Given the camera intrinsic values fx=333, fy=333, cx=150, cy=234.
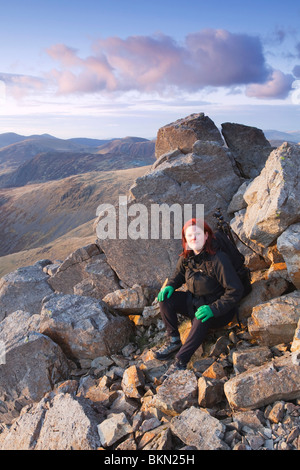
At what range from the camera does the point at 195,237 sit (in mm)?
6562

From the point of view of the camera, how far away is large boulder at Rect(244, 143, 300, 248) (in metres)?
6.85

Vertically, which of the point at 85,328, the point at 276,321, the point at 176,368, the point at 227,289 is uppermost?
the point at 227,289

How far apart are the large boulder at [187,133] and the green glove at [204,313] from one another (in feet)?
23.4

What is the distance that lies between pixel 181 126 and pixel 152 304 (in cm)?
674

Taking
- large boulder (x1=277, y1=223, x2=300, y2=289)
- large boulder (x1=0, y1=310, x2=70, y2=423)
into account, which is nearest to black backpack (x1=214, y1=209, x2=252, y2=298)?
large boulder (x1=277, y1=223, x2=300, y2=289)

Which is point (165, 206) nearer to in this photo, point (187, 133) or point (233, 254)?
point (187, 133)

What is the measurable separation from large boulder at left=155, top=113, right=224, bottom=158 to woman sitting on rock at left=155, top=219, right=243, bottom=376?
19.9 ft

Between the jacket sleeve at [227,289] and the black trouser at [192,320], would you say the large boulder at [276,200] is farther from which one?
the black trouser at [192,320]

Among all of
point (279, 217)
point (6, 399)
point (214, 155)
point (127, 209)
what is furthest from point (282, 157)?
point (6, 399)

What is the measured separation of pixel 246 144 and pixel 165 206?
4809mm

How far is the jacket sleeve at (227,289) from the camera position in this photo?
6.34 metres

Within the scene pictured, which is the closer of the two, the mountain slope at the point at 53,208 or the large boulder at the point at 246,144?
the large boulder at the point at 246,144

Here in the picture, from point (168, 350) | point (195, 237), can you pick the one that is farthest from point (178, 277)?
point (168, 350)

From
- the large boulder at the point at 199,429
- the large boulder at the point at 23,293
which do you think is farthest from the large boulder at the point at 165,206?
the large boulder at the point at 23,293
